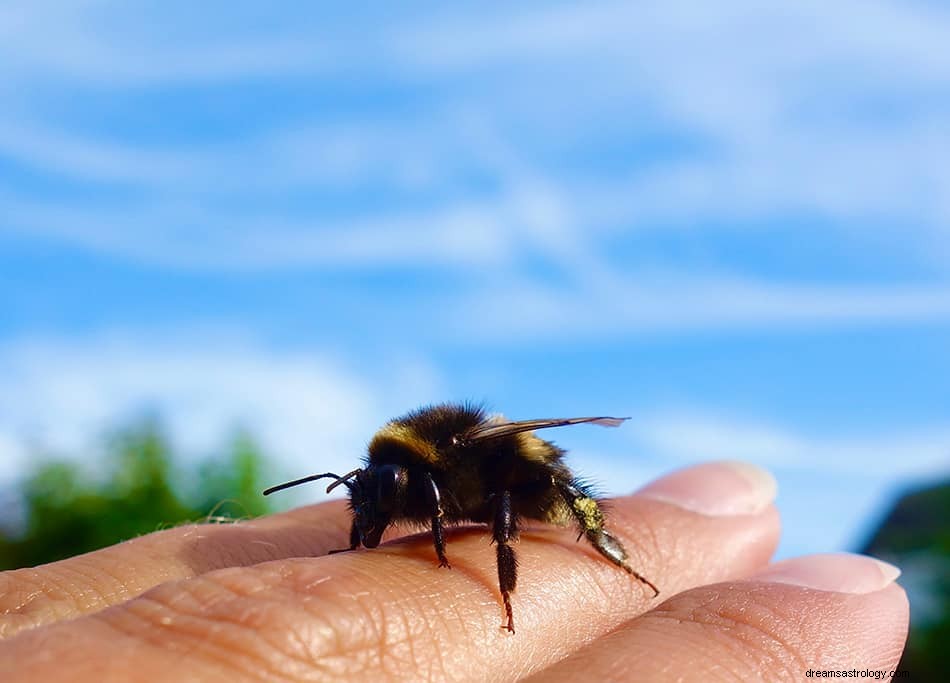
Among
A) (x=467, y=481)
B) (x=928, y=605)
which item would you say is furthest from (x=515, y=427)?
(x=928, y=605)

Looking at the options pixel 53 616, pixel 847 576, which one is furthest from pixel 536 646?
pixel 53 616

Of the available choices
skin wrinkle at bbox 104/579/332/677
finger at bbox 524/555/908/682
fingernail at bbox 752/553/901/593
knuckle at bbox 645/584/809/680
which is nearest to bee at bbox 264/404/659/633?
knuckle at bbox 645/584/809/680

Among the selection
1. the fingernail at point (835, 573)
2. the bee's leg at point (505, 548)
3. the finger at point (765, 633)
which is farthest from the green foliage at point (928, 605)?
the bee's leg at point (505, 548)

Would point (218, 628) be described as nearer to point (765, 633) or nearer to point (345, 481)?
point (345, 481)

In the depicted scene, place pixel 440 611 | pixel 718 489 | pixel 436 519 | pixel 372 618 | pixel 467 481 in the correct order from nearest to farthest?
pixel 372 618, pixel 440 611, pixel 436 519, pixel 467 481, pixel 718 489

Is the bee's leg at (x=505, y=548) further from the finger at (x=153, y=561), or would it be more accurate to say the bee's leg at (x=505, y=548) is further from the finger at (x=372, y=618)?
the finger at (x=153, y=561)

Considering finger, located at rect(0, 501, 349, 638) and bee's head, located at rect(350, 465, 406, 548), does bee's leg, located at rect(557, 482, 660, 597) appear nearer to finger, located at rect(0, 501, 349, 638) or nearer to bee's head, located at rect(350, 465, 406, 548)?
bee's head, located at rect(350, 465, 406, 548)

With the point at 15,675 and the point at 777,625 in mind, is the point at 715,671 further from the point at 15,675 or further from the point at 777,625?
the point at 15,675
